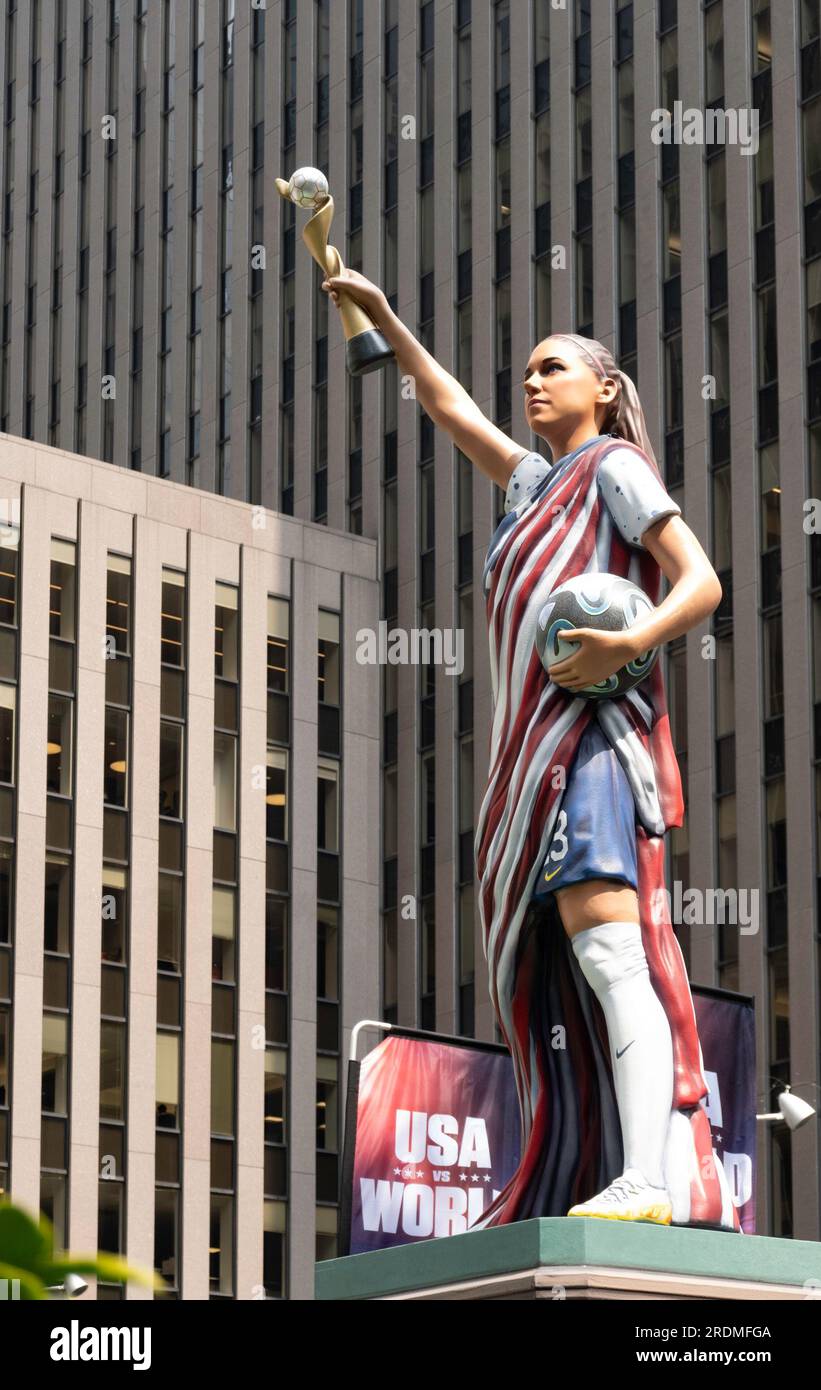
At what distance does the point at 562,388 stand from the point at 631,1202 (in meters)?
4.04

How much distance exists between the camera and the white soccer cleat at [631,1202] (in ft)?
34.2

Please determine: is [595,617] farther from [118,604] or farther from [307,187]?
[118,604]

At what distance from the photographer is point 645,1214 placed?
10.5 metres

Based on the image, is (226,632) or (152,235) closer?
(226,632)

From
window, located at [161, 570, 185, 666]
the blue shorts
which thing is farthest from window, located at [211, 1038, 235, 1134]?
the blue shorts

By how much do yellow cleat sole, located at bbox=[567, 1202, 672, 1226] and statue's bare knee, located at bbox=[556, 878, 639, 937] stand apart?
1262 millimetres

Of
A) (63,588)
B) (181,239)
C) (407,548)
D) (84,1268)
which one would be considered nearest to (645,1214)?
(84,1268)

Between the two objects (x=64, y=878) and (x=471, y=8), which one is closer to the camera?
(x=64, y=878)

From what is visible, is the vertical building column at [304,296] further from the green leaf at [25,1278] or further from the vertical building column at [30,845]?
the green leaf at [25,1278]

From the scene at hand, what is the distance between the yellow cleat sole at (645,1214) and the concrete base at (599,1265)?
9cm

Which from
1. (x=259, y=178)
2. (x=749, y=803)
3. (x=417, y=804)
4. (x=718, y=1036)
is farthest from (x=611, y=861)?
(x=259, y=178)

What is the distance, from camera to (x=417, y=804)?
5744 cm

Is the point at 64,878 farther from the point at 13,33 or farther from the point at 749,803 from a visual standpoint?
the point at 13,33

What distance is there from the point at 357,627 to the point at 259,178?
14.0m
